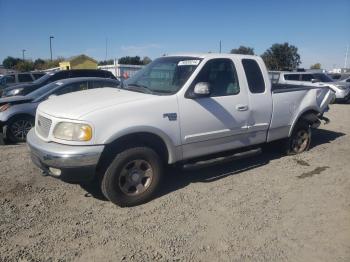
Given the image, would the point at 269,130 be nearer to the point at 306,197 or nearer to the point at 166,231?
the point at 306,197

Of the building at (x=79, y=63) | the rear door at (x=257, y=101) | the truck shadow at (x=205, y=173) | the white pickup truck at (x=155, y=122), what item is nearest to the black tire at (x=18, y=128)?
the white pickup truck at (x=155, y=122)

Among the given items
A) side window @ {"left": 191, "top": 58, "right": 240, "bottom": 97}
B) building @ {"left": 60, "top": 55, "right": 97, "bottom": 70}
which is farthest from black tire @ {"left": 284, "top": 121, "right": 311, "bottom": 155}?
building @ {"left": 60, "top": 55, "right": 97, "bottom": 70}

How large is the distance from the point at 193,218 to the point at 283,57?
163ft

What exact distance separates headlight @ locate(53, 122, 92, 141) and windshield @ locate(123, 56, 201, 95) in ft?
3.90

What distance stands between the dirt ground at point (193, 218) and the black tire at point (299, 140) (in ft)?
2.35

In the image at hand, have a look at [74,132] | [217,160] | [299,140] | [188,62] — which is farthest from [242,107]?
[74,132]

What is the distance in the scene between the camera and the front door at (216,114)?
4.68m

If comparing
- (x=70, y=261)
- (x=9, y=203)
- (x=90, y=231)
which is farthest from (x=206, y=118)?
(x=9, y=203)

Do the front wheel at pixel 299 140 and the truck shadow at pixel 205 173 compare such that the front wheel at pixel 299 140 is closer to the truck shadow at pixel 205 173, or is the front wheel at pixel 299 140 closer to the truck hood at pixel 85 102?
the truck shadow at pixel 205 173

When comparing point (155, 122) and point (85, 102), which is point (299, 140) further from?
Result: point (85, 102)

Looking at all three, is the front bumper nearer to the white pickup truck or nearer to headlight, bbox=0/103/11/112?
the white pickup truck

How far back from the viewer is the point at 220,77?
5.14m

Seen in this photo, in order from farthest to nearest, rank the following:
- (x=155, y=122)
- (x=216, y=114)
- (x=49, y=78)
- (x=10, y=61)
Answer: (x=10, y=61) → (x=49, y=78) → (x=216, y=114) → (x=155, y=122)

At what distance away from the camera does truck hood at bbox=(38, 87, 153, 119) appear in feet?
13.3
